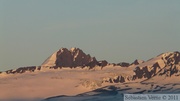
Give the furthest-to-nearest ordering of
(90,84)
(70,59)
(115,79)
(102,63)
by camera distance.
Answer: (115,79) → (70,59) → (90,84) → (102,63)

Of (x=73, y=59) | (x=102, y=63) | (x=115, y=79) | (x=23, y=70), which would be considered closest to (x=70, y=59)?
(x=73, y=59)

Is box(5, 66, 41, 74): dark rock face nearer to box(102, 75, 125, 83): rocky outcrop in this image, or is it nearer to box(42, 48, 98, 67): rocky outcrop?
box(42, 48, 98, 67): rocky outcrop

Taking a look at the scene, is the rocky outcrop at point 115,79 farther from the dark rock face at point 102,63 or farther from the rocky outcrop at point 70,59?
the rocky outcrop at point 70,59

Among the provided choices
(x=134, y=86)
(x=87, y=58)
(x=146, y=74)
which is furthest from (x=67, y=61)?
(x=146, y=74)

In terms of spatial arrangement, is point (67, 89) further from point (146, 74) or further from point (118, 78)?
point (146, 74)

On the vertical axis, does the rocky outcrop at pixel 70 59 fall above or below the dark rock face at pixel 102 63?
above

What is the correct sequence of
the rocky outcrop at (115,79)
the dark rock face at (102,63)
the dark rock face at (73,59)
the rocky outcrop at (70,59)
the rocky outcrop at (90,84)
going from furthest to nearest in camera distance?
the rocky outcrop at (115,79) < the rocky outcrop at (90,84) < the dark rock face at (102,63) < the dark rock face at (73,59) < the rocky outcrop at (70,59)

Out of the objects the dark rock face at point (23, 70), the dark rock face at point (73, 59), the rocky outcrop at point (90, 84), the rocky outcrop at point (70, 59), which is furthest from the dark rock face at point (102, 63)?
the dark rock face at point (23, 70)

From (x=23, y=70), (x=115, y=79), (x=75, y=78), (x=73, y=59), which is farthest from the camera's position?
(x=115, y=79)

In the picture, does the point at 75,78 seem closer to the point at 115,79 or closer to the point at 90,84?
the point at 90,84

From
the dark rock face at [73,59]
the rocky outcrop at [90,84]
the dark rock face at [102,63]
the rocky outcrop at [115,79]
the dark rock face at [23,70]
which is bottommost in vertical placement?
the rocky outcrop at [90,84]

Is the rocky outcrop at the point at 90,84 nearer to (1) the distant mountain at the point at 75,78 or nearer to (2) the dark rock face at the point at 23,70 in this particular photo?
(1) the distant mountain at the point at 75,78

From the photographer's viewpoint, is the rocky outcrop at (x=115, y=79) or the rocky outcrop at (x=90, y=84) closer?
the rocky outcrop at (x=90, y=84)

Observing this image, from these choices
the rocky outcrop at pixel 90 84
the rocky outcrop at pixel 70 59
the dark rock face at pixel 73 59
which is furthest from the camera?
the rocky outcrop at pixel 90 84
